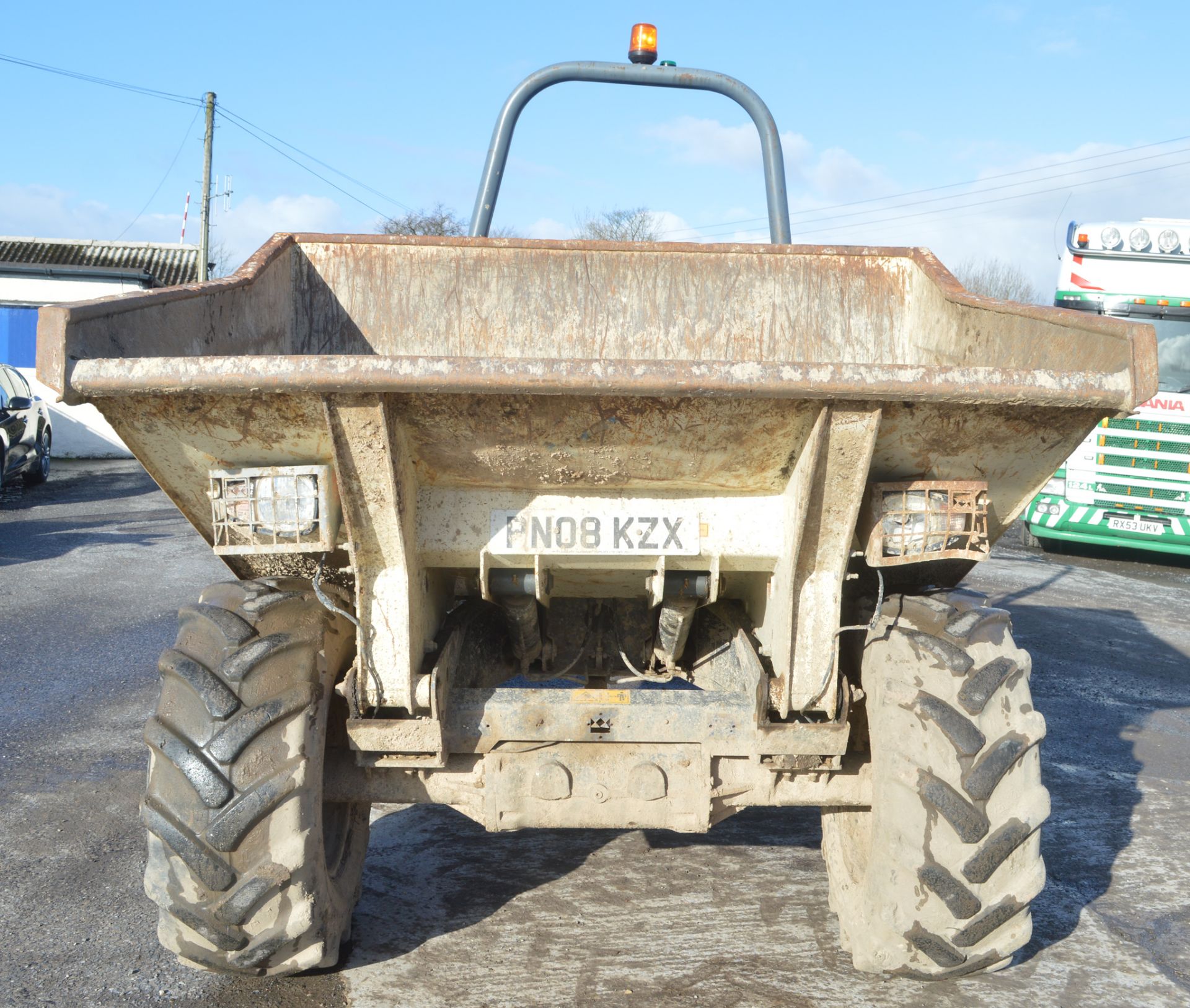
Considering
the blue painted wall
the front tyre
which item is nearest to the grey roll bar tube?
the front tyre

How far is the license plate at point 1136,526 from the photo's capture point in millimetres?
11109

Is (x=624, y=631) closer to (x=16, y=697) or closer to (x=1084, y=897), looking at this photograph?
(x=1084, y=897)

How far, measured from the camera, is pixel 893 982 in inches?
118

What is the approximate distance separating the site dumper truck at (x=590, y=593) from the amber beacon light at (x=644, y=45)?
2.64 metres

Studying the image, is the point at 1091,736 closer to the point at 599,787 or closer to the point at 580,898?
the point at 580,898

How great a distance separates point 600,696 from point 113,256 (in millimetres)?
26977

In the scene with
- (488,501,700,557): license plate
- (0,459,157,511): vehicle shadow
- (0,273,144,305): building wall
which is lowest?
(0,459,157,511): vehicle shadow

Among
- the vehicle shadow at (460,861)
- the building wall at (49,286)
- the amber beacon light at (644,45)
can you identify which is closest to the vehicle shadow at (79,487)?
the building wall at (49,286)

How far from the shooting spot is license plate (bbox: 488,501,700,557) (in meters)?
2.77

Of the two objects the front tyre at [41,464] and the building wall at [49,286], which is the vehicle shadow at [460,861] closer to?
the front tyre at [41,464]

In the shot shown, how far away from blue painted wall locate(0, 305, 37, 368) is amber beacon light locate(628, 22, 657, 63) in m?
19.3

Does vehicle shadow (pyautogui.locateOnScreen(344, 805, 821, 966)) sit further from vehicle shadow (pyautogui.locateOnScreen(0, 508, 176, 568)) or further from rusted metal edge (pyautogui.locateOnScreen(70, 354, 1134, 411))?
vehicle shadow (pyautogui.locateOnScreen(0, 508, 176, 568))

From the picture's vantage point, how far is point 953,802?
97.5 inches

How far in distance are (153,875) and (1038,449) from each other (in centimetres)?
238
